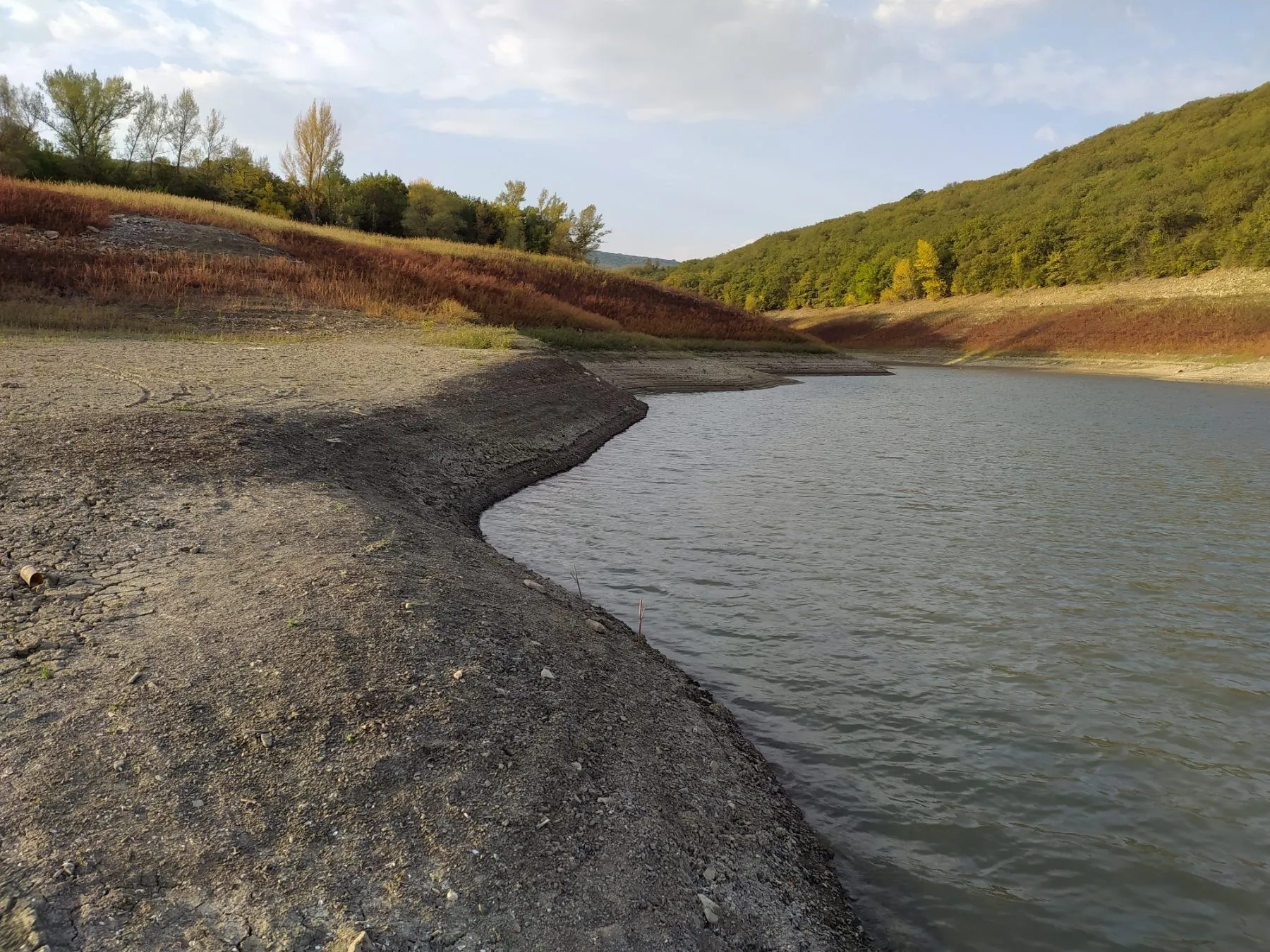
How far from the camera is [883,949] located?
3521 millimetres

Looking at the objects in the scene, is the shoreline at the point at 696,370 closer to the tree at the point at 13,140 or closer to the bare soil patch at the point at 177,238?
the bare soil patch at the point at 177,238

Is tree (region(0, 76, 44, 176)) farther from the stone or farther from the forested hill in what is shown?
the forested hill

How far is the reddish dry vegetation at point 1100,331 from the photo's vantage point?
163 ft

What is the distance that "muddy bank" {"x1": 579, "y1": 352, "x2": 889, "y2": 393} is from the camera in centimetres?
2986

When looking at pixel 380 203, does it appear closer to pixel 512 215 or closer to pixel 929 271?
pixel 512 215

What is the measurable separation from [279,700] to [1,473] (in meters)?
5.16

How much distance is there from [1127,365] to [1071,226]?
36798 millimetres

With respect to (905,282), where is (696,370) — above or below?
below

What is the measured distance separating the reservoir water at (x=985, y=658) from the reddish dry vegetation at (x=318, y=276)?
17039 millimetres

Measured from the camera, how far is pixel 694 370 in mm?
34188

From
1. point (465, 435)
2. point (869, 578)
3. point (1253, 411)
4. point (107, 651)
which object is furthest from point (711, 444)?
point (1253, 411)

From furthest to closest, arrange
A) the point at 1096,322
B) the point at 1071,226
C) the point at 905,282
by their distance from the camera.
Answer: the point at 905,282, the point at 1071,226, the point at 1096,322

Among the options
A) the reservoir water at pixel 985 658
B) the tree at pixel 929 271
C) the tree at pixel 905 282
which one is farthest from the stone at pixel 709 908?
the tree at pixel 905 282

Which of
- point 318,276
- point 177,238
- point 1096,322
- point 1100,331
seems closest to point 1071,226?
point 1096,322
